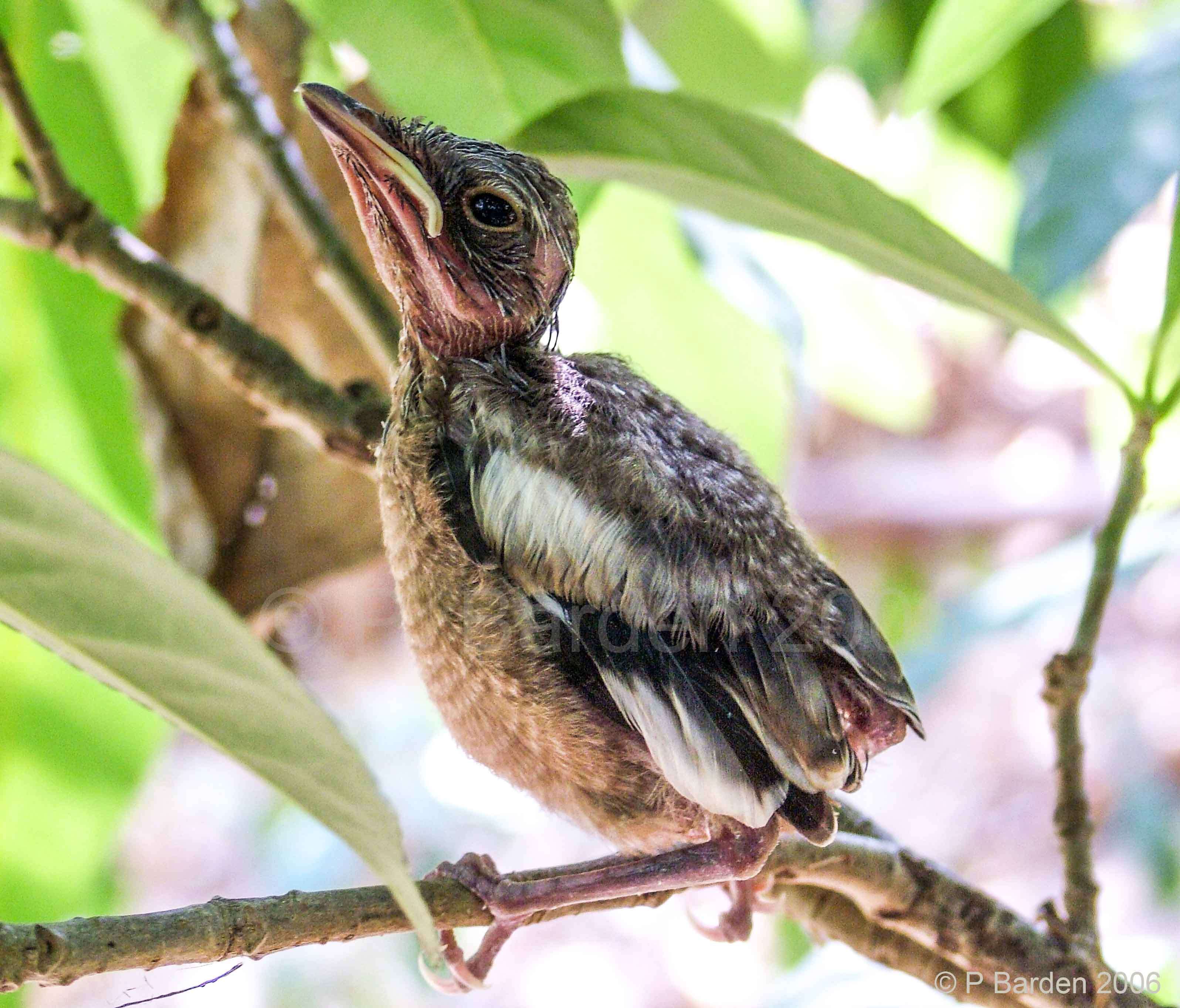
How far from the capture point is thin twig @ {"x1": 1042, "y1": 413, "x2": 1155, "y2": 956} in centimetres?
122

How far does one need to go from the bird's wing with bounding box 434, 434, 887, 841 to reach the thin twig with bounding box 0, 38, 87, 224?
1.74 ft

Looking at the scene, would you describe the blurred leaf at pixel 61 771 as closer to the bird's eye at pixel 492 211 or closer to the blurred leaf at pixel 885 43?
the bird's eye at pixel 492 211

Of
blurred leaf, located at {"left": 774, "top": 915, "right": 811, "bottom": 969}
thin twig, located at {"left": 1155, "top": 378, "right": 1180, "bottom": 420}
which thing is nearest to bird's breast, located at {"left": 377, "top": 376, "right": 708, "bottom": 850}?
thin twig, located at {"left": 1155, "top": 378, "right": 1180, "bottom": 420}

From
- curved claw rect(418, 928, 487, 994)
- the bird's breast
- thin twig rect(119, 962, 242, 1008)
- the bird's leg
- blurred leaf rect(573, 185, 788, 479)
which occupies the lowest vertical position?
thin twig rect(119, 962, 242, 1008)

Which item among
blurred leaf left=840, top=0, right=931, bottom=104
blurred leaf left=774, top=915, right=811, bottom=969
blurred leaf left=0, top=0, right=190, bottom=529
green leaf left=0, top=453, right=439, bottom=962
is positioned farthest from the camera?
blurred leaf left=774, top=915, right=811, bottom=969

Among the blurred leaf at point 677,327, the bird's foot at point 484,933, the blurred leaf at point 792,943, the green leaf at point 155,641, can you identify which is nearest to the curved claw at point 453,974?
the bird's foot at point 484,933

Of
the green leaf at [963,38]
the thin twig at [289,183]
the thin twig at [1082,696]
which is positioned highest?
the green leaf at [963,38]

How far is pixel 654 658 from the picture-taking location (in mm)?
1047

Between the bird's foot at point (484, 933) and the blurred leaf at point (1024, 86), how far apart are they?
168 centimetres

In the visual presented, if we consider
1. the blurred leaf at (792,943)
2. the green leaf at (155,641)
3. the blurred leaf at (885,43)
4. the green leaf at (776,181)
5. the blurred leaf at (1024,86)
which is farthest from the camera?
the blurred leaf at (792,943)

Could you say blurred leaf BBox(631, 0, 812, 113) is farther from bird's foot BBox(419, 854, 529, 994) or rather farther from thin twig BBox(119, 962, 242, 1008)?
thin twig BBox(119, 962, 242, 1008)

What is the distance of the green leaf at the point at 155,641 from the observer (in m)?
0.79

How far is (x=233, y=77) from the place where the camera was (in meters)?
1.50

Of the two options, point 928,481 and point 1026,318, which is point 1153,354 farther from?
point 928,481
